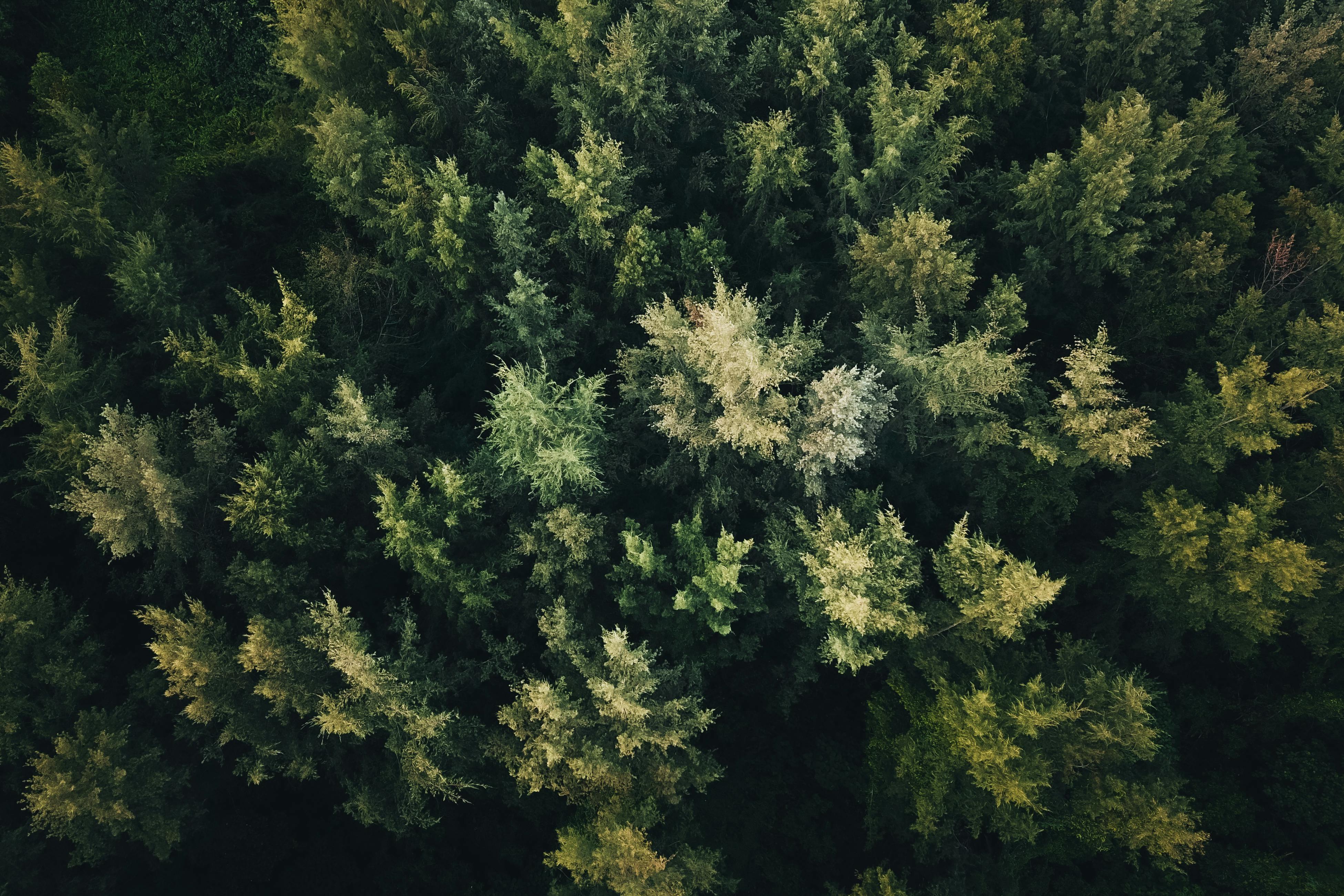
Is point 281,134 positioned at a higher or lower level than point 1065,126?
lower

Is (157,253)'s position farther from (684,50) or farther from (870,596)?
(870,596)

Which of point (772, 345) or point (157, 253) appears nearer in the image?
point (772, 345)

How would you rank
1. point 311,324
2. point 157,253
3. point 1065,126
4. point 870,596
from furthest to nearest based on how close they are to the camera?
point 1065,126 < point 157,253 < point 311,324 < point 870,596

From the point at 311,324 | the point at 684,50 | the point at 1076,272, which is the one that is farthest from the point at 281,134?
the point at 1076,272

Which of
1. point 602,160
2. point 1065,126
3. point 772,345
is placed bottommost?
point 772,345

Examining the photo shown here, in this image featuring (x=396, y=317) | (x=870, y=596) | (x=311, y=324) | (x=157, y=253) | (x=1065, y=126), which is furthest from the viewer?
(x=1065, y=126)

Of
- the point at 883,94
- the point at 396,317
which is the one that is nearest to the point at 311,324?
the point at 396,317
